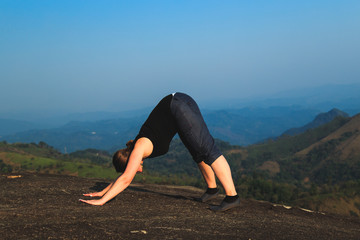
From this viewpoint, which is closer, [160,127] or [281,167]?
[160,127]

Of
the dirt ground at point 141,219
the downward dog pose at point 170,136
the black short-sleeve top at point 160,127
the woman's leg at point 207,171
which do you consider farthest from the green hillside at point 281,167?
the black short-sleeve top at point 160,127

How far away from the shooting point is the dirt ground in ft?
19.8

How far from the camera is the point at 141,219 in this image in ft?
22.8

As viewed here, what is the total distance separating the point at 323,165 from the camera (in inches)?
5330

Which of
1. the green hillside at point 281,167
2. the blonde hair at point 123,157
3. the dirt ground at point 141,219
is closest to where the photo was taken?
the dirt ground at point 141,219

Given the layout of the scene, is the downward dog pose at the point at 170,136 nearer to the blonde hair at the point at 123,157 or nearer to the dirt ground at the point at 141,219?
the blonde hair at the point at 123,157

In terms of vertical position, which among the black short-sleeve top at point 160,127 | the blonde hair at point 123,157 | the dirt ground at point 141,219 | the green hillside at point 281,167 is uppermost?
the black short-sleeve top at point 160,127

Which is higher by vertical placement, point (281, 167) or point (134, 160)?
point (134, 160)

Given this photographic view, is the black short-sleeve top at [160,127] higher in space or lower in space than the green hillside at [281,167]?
higher

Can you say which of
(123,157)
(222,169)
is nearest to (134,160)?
(123,157)

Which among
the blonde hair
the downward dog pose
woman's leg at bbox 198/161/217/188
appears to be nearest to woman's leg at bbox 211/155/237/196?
the downward dog pose

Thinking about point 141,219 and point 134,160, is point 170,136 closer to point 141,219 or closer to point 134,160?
point 134,160

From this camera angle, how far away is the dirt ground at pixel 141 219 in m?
6.03

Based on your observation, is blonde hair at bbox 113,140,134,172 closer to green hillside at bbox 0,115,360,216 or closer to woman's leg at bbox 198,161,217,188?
woman's leg at bbox 198,161,217,188
